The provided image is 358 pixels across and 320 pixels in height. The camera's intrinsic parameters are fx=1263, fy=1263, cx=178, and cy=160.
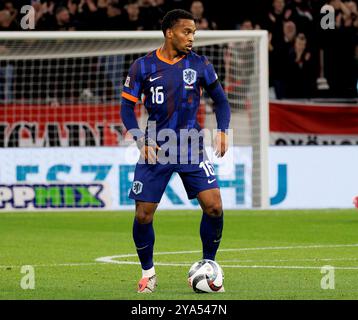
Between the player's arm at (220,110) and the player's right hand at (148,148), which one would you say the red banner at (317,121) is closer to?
the player's arm at (220,110)

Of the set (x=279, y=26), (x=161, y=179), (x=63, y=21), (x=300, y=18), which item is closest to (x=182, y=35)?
(x=161, y=179)

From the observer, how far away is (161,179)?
9602 millimetres

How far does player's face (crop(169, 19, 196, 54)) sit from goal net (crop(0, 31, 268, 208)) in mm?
10199

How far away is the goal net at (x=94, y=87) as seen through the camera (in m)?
20.4

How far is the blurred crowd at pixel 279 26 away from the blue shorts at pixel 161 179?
12.9m

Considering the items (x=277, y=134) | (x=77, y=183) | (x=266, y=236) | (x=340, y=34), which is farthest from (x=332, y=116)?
(x=266, y=236)

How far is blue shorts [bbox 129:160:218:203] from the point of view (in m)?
9.56

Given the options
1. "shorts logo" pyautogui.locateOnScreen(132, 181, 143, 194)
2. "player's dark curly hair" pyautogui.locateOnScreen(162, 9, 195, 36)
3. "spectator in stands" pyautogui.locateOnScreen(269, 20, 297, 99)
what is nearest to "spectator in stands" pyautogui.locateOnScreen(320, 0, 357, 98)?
"spectator in stands" pyautogui.locateOnScreen(269, 20, 297, 99)

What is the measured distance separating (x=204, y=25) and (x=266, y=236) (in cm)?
832

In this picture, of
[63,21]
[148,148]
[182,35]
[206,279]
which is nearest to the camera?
[206,279]

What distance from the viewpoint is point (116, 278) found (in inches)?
412

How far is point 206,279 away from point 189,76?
1552 mm

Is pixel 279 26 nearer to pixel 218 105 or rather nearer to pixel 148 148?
pixel 218 105

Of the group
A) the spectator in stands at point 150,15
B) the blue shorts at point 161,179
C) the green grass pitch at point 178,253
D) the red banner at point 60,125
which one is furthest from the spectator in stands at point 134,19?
the blue shorts at point 161,179
